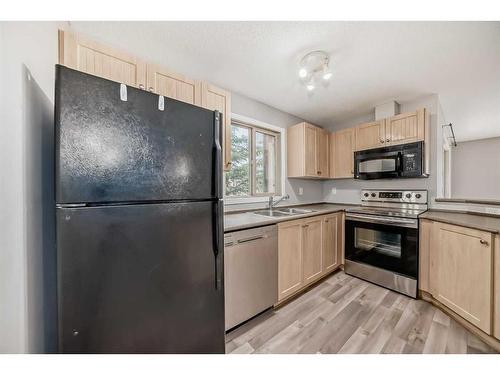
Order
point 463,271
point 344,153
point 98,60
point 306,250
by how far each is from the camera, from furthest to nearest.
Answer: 1. point 344,153
2. point 306,250
3. point 463,271
4. point 98,60

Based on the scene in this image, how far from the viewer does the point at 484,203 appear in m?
1.93

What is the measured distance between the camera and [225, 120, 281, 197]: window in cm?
250

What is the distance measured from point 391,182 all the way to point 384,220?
91 cm

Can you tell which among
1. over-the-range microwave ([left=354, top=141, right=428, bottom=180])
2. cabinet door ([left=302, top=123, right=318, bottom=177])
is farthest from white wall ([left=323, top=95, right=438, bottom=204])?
cabinet door ([left=302, top=123, right=318, bottom=177])

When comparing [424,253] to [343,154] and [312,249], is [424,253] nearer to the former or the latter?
[312,249]

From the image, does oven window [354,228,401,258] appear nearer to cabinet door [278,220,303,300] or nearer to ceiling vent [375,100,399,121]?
cabinet door [278,220,303,300]

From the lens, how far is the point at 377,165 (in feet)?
8.64

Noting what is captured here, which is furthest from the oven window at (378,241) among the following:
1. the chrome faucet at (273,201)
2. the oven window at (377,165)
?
the chrome faucet at (273,201)

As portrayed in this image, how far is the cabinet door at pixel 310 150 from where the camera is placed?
282 centimetres

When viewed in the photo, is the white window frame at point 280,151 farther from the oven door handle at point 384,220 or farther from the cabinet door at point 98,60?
the cabinet door at point 98,60

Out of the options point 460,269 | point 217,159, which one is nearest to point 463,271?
point 460,269

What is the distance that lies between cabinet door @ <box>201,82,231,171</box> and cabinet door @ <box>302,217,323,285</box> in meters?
1.14

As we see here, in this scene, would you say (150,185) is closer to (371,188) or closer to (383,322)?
(383,322)
